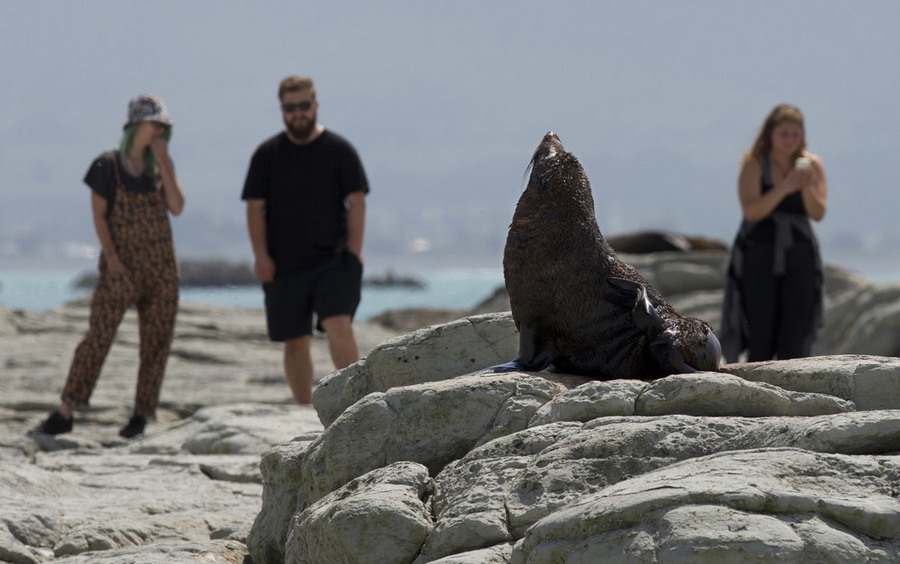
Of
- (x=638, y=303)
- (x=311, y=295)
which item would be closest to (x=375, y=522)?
(x=638, y=303)

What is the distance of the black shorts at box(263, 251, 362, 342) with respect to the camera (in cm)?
855

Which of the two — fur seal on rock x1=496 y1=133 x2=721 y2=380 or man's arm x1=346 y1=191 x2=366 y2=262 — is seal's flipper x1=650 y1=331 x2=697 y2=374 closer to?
fur seal on rock x1=496 y1=133 x2=721 y2=380

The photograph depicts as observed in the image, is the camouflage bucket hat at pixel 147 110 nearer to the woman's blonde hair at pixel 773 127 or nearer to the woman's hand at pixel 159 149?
the woman's hand at pixel 159 149

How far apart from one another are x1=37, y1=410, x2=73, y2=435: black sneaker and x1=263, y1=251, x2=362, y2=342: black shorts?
6.05 feet

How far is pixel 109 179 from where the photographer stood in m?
9.21

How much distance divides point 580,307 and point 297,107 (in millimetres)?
4159

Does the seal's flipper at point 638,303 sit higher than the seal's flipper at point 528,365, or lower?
higher

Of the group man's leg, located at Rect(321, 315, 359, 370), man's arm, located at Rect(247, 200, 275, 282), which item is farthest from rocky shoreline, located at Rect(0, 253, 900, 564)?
man's arm, located at Rect(247, 200, 275, 282)

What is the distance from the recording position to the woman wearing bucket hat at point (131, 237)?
9.23 metres

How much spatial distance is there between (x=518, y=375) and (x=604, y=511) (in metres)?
1.38

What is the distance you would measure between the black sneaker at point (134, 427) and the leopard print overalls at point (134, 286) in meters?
0.29

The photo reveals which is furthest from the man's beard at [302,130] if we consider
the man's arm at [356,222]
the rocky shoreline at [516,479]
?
the rocky shoreline at [516,479]

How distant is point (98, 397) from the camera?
11406 mm

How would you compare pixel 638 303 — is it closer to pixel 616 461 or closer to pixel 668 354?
pixel 668 354
